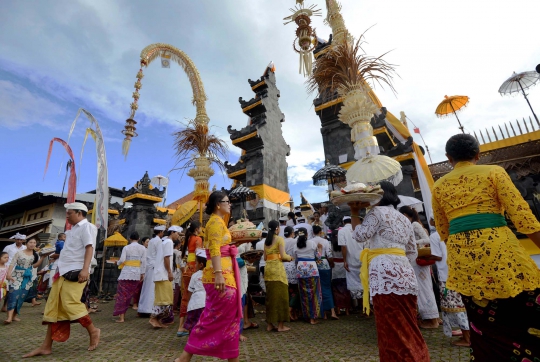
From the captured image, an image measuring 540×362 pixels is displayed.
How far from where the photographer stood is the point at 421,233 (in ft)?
14.7

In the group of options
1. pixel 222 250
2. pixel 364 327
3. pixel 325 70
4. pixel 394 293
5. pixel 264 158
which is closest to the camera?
pixel 394 293

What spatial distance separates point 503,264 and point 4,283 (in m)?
9.76

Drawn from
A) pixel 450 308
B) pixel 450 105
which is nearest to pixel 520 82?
pixel 450 105

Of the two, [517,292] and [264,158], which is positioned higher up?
[264,158]

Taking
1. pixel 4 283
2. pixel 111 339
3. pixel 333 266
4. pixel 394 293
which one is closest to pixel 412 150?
pixel 333 266

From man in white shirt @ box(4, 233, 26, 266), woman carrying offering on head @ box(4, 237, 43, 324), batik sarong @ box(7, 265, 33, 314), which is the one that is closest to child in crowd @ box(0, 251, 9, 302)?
woman carrying offering on head @ box(4, 237, 43, 324)

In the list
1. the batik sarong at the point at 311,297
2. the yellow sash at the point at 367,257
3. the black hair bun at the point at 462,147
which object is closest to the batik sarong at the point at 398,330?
the yellow sash at the point at 367,257

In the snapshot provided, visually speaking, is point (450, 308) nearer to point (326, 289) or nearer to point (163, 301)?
point (326, 289)

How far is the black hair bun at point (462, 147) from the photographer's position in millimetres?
2189

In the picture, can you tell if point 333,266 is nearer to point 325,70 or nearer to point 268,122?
point 325,70

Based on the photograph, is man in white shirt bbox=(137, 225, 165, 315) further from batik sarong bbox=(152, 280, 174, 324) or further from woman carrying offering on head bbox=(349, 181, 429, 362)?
woman carrying offering on head bbox=(349, 181, 429, 362)

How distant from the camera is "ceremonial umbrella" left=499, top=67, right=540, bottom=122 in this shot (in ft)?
52.9

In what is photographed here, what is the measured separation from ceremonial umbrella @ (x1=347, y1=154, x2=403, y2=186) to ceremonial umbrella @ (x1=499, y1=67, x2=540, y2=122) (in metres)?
16.8

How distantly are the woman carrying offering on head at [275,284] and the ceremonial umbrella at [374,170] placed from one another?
1.94 metres
